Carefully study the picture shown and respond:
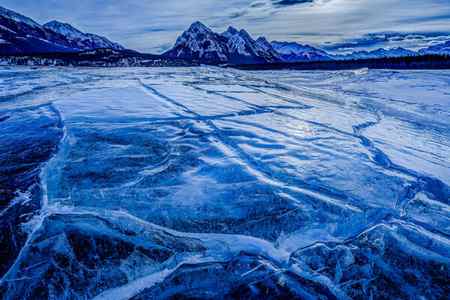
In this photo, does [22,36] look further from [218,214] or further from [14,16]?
[218,214]

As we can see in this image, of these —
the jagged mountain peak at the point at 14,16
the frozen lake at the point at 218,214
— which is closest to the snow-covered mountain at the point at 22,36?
the jagged mountain peak at the point at 14,16

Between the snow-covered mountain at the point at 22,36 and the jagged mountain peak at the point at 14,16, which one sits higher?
the jagged mountain peak at the point at 14,16

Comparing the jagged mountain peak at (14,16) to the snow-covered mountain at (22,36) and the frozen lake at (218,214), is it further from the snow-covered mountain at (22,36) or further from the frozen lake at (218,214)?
the frozen lake at (218,214)

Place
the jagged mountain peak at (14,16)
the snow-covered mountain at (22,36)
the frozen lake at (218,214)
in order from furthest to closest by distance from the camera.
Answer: the jagged mountain peak at (14,16), the snow-covered mountain at (22,36), the frozen lake at (218,214)

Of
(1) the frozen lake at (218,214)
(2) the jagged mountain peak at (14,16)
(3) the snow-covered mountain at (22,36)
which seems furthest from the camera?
(2) the jagged mountain peak at (14,16)

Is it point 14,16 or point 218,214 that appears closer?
point 218,214

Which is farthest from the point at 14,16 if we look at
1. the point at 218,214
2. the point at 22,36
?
the point at 218,214

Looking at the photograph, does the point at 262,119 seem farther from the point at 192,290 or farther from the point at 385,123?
the point at 192,290

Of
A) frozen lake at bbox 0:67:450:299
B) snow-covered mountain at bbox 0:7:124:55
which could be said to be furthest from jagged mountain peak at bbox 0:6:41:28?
frozen lake at bbox 0:67:450:299
